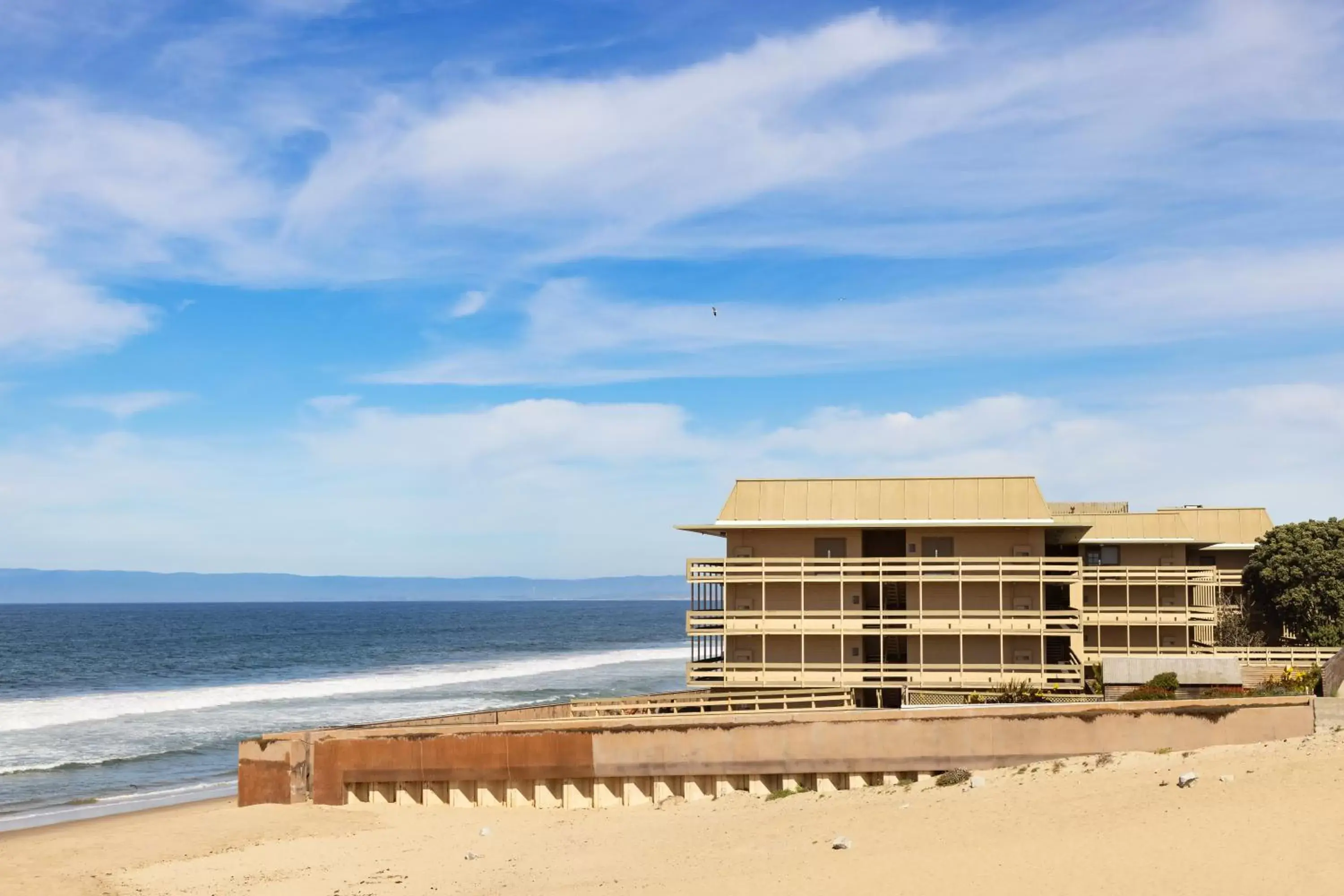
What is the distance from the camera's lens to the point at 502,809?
30.6 m

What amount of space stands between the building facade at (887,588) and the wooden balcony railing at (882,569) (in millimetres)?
51

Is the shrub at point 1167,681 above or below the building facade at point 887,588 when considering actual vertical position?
below

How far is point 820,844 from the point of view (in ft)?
74.9

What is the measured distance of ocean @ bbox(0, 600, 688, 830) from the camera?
45625 mm

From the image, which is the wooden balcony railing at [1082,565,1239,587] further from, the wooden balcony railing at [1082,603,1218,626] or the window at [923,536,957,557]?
the window at [923,536,957,557]

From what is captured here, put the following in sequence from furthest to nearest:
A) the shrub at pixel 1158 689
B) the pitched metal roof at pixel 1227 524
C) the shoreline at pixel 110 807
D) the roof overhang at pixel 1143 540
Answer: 1. the pitched metal roof at pixel 1227 524
2. the roof overhang at pixel 1143 540
3. the shoreline at pixel 110 807
4. the shrub at pixel 1158 689

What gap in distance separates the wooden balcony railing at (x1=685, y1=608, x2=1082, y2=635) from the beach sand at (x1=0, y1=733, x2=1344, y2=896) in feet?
36.3

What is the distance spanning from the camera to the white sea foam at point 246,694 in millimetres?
68750

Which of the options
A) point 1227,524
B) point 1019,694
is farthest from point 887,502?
point 1227,524

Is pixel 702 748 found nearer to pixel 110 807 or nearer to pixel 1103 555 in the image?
pixel 110 807

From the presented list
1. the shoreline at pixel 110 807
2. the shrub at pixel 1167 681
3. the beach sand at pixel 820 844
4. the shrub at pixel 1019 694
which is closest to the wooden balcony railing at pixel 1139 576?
the shrub at pixel 1019 694

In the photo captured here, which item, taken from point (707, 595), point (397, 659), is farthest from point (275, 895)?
point (397, 659)

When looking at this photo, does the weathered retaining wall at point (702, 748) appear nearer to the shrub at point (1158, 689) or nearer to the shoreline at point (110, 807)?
the shrub at point (1158, 689)

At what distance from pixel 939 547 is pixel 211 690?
200 ft
